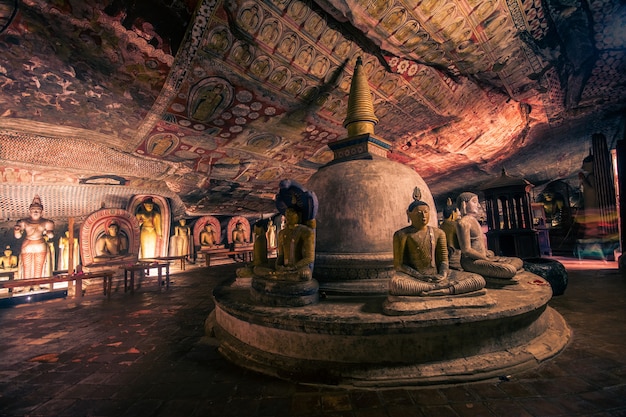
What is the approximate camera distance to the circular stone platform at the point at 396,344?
270cm

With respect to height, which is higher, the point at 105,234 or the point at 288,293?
the point at 105,234

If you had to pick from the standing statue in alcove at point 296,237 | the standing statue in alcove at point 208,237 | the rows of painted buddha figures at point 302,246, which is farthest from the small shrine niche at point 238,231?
the standing statue in alcove at point 296,237

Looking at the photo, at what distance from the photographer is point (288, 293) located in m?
3.40

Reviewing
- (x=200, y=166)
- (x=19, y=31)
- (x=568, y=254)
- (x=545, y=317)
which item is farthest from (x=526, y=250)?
(x=19, y=31)

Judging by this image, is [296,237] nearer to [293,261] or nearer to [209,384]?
[293,261]

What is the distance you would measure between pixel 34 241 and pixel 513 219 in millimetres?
16664

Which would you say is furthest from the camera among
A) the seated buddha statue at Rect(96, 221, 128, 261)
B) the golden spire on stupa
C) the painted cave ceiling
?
the seated buddha statue at Rect(96, 221, 128, 261)

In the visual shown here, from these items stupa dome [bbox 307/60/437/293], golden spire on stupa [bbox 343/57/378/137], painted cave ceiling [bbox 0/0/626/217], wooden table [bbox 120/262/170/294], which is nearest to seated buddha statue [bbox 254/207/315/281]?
stupa dome [bbox 307/60/437/293]

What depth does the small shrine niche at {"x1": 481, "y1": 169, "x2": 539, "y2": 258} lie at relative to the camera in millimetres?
10883

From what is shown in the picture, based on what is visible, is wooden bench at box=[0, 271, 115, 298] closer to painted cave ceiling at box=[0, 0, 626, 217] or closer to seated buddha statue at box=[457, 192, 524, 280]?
painted cave ceiling at box=[0, 0, 626, 217]

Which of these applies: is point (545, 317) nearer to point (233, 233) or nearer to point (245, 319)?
point (245, 319)

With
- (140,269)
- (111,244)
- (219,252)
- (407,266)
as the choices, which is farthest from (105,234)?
(407,266)

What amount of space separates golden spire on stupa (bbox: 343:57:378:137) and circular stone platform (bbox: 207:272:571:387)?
11.9ft

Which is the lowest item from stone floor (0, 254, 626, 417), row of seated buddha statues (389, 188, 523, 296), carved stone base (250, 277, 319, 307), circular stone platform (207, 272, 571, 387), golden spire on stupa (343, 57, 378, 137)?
stone floor (0, 254, 626, 417)
